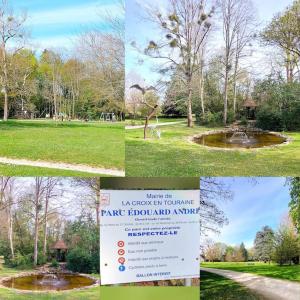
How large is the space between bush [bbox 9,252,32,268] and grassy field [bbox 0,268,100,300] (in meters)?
0.08

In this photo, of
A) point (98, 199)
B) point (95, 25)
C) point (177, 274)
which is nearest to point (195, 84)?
point (95, 25)

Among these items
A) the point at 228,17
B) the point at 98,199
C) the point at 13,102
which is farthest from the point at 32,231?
the point at 228,17

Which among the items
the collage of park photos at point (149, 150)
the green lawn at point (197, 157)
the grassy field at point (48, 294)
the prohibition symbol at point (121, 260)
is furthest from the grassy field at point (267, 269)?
the grassy field at point (48, 294)

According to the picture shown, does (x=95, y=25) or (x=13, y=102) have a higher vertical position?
(x=95, y=25)

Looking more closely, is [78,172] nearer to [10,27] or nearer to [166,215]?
[166,215]

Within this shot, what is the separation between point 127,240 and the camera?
7711 millimetres

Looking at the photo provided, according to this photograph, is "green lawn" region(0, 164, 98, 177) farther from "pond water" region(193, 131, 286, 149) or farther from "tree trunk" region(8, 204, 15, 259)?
"pond water" region(193, 131, 286, 149)

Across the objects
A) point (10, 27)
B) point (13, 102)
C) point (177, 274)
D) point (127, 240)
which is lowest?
point (177, 274)

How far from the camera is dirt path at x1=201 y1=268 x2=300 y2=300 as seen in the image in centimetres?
811

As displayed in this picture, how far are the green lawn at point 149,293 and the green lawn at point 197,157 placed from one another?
158 centimetres

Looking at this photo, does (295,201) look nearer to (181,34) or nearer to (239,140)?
(239,140)

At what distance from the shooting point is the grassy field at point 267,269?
8.15 m

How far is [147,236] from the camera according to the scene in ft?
25.5

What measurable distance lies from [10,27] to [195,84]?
8.76 ft
